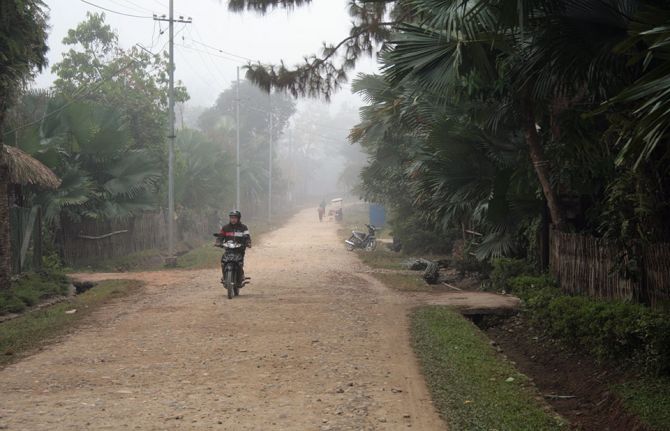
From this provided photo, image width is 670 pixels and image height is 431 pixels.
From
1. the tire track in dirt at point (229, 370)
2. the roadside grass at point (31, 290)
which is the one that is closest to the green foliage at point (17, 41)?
the roadside grass at point (31, 290)

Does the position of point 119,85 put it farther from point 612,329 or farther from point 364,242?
point 612,329

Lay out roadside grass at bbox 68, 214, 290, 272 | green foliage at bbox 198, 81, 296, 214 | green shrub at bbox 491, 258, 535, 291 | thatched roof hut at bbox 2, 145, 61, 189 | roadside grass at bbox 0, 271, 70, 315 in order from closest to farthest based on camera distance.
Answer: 1. roadside grass at bbox 0, 271, 70, 315
2. green shrub at bbox 491, 258, 535, 291
3. thatched roof hut at bbox 2, 145, 61, 189
4. roadside grass at bbox 68, 214, 290, 272
5. green foliage at bbox 198, 81, 296, 214

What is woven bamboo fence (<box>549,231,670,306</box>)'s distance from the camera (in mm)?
7988

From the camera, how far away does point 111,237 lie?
24.5 meters

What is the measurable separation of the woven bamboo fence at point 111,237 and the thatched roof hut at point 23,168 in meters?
5.54

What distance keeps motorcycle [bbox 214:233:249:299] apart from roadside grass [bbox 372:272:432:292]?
13.2ft

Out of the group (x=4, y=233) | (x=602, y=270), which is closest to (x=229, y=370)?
(x=602, y=270)

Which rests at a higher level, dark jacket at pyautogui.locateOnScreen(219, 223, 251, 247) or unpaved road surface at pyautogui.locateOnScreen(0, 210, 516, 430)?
dark jacket at pyautogui.locateOnScreen(219, 223, 251, 247)

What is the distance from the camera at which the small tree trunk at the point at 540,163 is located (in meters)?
11.7

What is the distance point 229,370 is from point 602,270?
5186mm

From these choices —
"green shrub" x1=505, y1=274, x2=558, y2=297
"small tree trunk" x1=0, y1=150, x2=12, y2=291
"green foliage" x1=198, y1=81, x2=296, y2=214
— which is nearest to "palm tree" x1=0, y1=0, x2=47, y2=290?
"small tree trunk" x1=0, y1=150, x2=12, y2=291

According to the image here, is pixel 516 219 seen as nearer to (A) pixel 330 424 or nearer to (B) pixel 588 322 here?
(B) pixel 588 322

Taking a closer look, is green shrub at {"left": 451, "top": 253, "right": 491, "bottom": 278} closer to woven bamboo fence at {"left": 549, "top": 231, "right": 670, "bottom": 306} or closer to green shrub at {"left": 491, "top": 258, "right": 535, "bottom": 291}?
green shrub at {"left": 491, "top": 258, "right": 535, "bottom": 291}

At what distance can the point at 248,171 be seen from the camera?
51312mm
